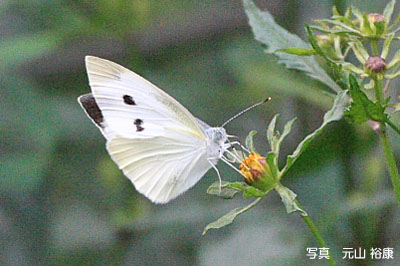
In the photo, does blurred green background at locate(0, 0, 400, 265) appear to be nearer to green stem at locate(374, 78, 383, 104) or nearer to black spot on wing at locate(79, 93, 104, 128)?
black spot on wing at locate(79, 93, 104, 128)

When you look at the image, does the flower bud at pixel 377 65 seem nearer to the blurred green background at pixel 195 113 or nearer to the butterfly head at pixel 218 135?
the butterfly head at pixel 218 135

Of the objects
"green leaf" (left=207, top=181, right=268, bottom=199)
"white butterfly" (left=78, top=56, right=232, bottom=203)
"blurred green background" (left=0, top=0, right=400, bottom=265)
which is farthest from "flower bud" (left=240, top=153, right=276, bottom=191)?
"blurred green background" (left=0, top=0, right=400, bottom=265)

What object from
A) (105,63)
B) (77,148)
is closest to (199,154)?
(105,63)

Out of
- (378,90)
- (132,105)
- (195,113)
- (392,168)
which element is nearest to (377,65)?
(378,90)

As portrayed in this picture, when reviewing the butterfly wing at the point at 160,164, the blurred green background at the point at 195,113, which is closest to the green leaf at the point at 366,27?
the butterfly wing at the point at 160,164

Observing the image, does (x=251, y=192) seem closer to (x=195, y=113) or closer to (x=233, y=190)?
(x=233, y=190)
